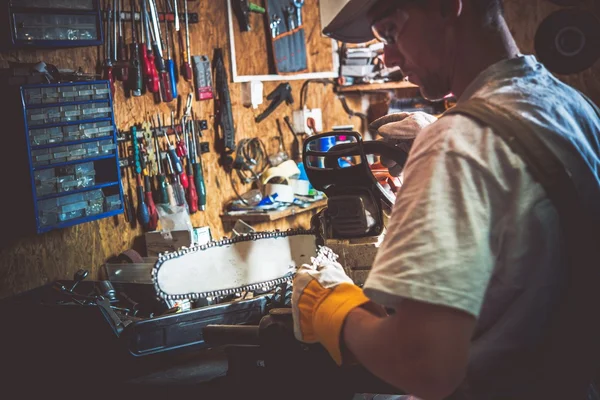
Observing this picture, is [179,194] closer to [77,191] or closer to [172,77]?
[172,77]

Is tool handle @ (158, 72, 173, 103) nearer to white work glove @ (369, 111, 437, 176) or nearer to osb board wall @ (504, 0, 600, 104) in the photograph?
white work glove @ (369, 111, 437, 176)

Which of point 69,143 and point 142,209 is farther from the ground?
point 69,143

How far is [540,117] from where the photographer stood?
1.04 meters

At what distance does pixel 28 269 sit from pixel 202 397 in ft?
5.25

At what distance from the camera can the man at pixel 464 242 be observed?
0.93m

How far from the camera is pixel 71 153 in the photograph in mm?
3539

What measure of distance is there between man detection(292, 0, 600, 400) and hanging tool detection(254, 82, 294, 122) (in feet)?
14.1

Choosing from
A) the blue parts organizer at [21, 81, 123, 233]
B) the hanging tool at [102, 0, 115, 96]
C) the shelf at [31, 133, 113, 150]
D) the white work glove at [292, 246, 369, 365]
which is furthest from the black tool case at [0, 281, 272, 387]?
the white work glove at [292, 246, 369, 365]

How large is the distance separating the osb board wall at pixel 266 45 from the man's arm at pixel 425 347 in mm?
4512

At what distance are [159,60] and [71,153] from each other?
1.07 meters

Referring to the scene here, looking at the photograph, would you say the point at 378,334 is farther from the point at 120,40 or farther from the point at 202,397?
the point at 120,40

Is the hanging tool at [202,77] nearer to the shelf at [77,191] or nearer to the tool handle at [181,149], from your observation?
the tool handle at [181,149]

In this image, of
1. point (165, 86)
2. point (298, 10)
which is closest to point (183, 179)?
point (165, 86)

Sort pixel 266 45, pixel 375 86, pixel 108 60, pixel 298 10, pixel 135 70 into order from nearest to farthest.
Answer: pixel 108 60 < pixel 135 70 < pixel 266 45 < pixel 298 10 < pixel 375 86
